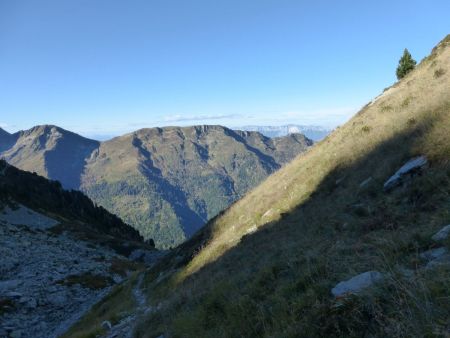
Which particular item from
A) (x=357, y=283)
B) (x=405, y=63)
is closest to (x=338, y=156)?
(x=357, y=283)

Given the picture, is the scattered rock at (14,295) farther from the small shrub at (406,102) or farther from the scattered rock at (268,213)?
the small shrub at (406,102)

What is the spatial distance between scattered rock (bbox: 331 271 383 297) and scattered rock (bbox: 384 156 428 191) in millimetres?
8684

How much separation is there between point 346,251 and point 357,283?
266 cm

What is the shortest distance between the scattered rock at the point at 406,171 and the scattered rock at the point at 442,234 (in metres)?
6.50

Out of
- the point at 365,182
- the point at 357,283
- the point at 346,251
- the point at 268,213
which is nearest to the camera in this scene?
the point at 357,283

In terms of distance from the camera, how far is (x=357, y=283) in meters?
6.63

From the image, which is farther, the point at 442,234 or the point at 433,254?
the point at 442,234

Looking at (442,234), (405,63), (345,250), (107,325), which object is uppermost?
(405,63)

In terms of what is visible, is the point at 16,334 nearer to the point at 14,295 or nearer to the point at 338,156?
the point at 14,295

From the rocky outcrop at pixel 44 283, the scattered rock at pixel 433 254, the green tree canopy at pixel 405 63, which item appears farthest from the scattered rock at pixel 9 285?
the green tree canopy at pixel 405 63

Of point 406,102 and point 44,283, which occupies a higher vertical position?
point 406,102

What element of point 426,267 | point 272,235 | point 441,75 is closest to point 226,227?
point 272,235

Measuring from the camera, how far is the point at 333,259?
8750 mm

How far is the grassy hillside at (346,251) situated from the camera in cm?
570
